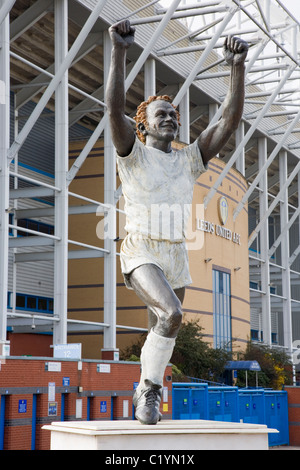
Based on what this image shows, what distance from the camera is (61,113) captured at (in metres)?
23.9

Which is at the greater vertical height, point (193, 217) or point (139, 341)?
point (193, 217)

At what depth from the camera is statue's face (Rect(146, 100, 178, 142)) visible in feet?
19.9

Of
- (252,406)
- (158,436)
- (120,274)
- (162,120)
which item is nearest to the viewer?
(158,436)

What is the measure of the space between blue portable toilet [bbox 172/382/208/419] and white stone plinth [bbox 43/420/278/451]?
16.0 m

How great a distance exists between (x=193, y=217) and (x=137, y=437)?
Answer: 88.9 feet

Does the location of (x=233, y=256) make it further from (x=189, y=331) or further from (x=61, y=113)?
(x=61, y=113)

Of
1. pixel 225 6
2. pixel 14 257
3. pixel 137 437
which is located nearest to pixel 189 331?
pixel 14 257

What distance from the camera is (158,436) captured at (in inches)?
199

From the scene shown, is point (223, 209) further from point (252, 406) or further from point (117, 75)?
point (117, 75)

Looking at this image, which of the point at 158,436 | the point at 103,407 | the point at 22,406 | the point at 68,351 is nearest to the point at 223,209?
the point at 103,407

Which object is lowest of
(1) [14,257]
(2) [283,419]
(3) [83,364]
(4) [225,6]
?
(2) [283,419]

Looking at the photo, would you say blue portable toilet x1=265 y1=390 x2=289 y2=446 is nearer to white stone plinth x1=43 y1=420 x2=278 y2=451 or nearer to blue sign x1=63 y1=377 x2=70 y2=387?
blue sign x1=63 y1=377 x2=70 y2=387

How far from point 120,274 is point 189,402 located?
988 cm

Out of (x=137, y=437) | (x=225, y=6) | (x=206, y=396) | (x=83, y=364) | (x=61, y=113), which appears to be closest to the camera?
(x=137, y=437)
